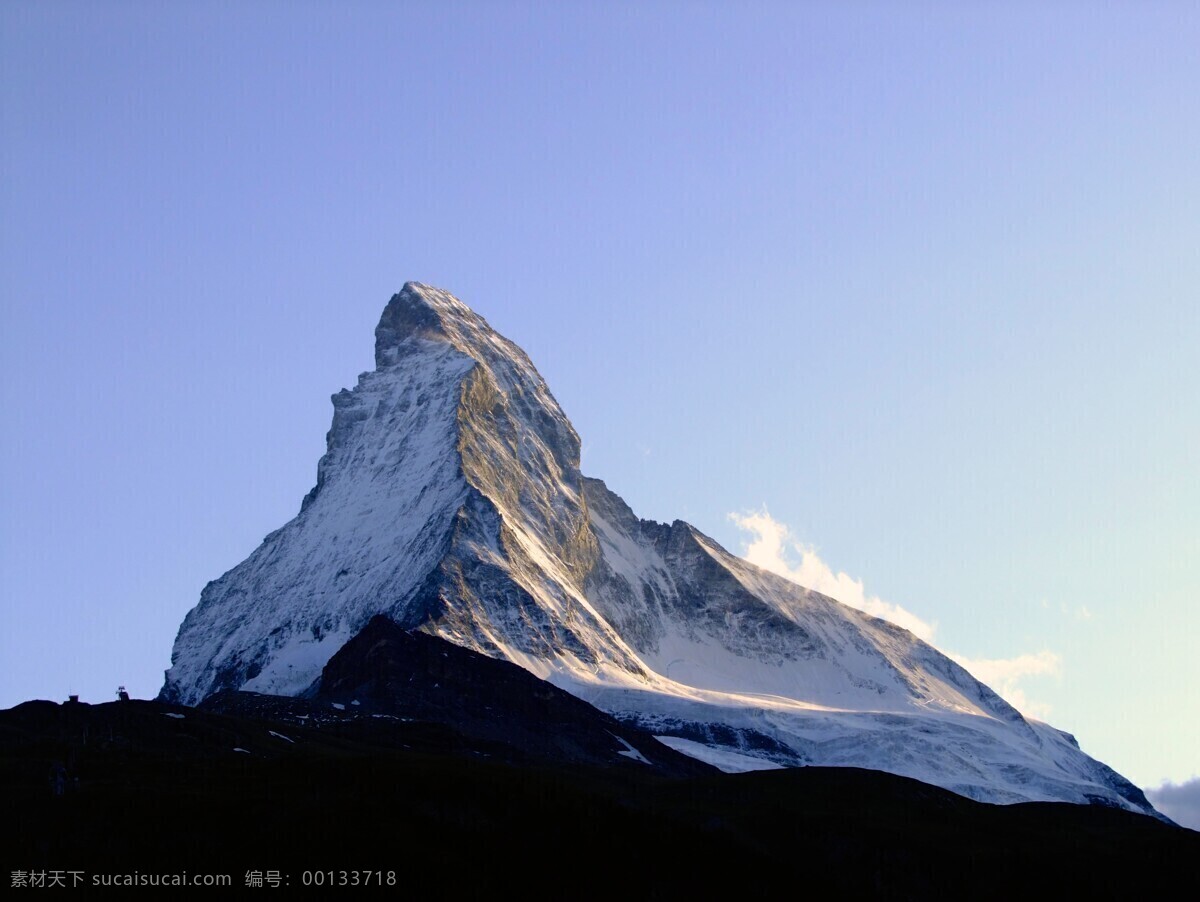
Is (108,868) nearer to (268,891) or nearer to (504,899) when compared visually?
(268,891)

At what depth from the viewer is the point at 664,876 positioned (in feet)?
643

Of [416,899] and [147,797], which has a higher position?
[147,797]

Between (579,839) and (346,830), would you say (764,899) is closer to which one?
(579,839)

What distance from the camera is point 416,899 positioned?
176125mm

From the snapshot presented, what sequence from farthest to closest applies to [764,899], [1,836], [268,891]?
[764,899] < [1,836] < [268,891]

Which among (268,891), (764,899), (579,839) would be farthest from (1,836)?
(764,899)

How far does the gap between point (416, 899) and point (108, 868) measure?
26.3 m

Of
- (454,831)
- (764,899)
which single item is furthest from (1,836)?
(764,899)

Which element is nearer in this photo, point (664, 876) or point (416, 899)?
point (416, 899)

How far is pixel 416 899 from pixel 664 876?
29387mm

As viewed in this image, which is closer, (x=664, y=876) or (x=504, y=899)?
(x=504, y=899)

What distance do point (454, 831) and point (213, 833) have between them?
72.6 ft

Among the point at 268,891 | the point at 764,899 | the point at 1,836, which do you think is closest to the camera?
the point at 268,891

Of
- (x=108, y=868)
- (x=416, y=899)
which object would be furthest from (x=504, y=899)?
(x=108, y=868)
